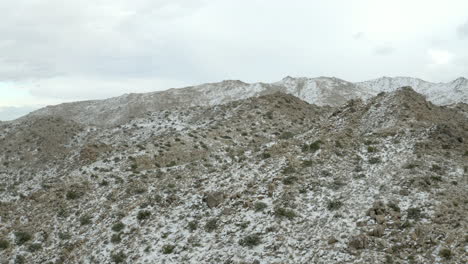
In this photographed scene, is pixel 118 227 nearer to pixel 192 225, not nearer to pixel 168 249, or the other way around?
pixel 168 249

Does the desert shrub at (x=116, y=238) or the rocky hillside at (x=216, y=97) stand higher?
the rocky hillside at (x=216, y=97)

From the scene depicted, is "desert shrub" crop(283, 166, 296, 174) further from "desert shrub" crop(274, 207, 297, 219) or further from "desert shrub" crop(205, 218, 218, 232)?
"desert shrub" crop(205, 218, 218, 232)

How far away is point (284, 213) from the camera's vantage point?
67.8 ft

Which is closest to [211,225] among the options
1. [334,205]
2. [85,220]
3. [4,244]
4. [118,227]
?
[118,227]

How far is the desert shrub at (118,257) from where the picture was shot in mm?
20328

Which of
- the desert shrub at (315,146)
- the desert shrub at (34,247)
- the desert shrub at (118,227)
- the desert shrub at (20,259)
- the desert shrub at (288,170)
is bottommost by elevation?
the desert shrub at (20,259)

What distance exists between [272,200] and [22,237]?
17.7 metres

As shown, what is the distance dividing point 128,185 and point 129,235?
8.33 metres

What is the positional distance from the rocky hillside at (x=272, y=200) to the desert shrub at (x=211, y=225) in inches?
3.3

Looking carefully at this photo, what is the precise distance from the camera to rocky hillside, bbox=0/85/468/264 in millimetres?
17891

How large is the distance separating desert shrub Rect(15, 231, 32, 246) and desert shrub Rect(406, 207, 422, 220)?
24.5 meters

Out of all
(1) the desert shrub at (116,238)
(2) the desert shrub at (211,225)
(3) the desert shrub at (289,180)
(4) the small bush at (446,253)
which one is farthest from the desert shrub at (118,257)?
(4) the small bush at (446,253)

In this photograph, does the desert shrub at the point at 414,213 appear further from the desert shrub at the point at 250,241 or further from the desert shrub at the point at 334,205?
the desert shrub at the point at 250,241

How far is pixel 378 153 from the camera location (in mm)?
26266
